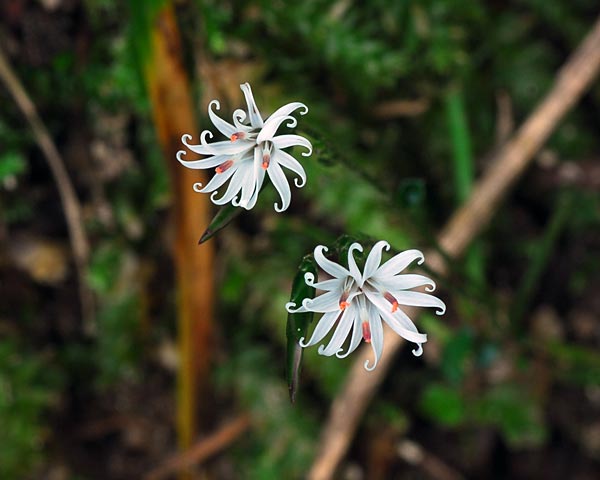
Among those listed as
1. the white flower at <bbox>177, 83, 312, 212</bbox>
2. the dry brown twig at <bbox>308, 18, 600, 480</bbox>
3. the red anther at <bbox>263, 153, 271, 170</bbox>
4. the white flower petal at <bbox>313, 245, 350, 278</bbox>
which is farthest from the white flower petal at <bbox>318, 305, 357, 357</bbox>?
the dry brown twig at <bbox>308, 18, 600, 480</bbox>

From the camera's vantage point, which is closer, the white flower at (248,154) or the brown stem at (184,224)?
the white flower at (248,154)

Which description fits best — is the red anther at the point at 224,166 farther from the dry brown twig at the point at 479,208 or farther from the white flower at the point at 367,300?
the dry brown twig at the point at 479,208

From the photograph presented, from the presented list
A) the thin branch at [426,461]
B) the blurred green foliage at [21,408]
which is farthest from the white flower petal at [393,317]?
the blurred green foliage at [21,408]

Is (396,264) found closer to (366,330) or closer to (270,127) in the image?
(366,330)

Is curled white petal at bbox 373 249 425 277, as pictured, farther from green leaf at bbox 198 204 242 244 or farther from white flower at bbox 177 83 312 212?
green leaf at bbox 198 204 242 244

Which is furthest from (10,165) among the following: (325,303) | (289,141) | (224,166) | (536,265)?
(536,265)

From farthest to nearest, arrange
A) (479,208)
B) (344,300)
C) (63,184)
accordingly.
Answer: (63,184) < (479,208) < (344,300)

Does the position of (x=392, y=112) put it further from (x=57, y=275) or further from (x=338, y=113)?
(x=57, y=275)
